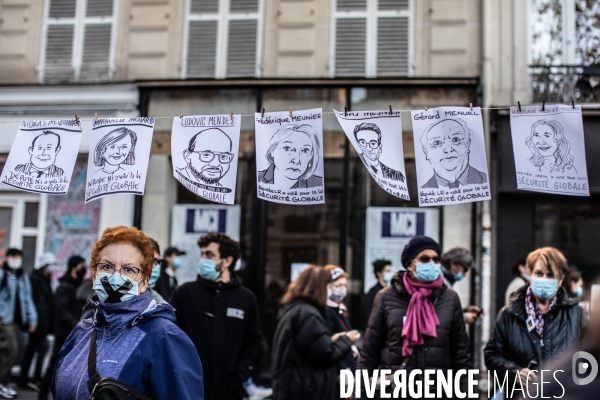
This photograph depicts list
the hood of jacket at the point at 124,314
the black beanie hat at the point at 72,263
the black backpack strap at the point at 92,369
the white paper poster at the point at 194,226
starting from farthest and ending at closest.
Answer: the white paper poster at the point at 194,226
the black beanie hat at the point at 72,263
the hood of jacket at the point at 124,314
the black backpack strap at the point at 92,369

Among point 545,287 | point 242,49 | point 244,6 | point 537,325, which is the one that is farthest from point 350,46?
point 537,325

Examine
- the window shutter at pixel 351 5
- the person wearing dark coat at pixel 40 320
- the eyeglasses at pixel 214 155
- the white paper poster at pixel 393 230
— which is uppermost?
the window shutter at pixel 351 5

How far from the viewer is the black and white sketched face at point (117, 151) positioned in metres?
5.42

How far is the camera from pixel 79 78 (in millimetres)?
11672

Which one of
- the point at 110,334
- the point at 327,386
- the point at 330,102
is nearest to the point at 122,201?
the point at 330,102

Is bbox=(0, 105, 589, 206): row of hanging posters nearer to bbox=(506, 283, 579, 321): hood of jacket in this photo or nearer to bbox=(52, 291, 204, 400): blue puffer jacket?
bbox=(506, 283, 579, 321): hood of jacket

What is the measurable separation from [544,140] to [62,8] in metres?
9.25

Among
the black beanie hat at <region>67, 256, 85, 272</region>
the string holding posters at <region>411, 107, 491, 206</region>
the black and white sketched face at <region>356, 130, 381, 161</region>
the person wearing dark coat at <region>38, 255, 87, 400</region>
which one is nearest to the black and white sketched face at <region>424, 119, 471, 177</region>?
the string holding posters at <region>411, 107, 491, 206</region>

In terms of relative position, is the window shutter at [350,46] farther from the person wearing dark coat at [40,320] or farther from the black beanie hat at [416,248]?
the black beanie hat at [416,248]

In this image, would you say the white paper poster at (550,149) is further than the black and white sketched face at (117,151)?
No

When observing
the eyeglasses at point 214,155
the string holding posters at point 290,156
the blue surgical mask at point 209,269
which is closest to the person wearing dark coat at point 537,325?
the string holding posters at point 290,156

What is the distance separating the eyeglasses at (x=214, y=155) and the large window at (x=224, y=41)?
5.97 meters

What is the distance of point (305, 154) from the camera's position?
5395 millimetres

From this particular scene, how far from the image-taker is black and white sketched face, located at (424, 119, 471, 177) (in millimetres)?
5254
